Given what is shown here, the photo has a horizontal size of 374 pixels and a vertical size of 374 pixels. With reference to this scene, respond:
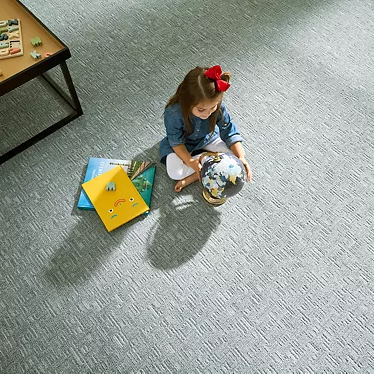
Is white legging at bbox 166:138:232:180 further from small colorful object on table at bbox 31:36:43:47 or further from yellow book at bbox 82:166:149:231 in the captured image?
small colorful object on table at bbox 31:36:43:47

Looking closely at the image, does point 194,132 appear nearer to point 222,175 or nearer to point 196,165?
point 196,165

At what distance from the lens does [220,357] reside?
4.68ft

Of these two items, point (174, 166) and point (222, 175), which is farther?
point (174, 166)

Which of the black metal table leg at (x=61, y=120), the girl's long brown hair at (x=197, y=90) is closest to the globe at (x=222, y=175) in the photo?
the girl's long brown hair at (x=197, y=90)

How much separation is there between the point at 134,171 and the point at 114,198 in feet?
0.49

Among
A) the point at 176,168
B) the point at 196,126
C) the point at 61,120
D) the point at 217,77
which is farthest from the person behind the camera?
the point at 61,120

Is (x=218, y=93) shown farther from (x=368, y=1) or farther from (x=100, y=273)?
(x=368, y=1)

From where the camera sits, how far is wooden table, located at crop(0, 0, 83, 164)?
157 cm

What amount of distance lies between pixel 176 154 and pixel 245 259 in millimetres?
469

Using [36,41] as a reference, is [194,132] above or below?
below

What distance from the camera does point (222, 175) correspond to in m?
1.47

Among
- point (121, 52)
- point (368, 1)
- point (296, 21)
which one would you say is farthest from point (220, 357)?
point (368, 1)

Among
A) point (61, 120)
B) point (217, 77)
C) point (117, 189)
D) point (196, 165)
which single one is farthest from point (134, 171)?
point (217, 77)

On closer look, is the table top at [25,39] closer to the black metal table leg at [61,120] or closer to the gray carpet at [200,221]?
the black metal table leg at [61,120]
